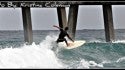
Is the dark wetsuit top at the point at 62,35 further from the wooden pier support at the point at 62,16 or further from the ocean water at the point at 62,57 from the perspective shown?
the wooden pier support at the point at 62,16

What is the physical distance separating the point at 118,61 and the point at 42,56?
3.10m

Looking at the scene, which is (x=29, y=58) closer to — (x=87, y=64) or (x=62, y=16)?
(x=87, y=64)

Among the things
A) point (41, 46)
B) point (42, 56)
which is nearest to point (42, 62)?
point (42, 56)

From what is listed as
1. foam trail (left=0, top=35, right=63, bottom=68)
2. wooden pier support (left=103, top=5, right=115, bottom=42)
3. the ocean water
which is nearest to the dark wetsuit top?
the ocean water

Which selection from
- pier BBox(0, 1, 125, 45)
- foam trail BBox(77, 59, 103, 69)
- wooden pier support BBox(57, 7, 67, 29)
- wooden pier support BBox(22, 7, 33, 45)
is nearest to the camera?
foam trail BBox(77, 59, 103, 69)

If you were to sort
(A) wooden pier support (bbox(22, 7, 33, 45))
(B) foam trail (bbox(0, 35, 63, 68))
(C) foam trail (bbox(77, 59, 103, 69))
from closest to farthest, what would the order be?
(B) foam trail (bbox(0, 35, 63, 68)) < (C) foam trail (bbox(77, 59, 103, 69)) < (A) wooden pier support (bbox(22, 7, 33, 45))

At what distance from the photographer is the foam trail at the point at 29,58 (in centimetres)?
1507

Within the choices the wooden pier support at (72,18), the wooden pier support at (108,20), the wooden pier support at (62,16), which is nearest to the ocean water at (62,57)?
the wooden pier support at (108,20)

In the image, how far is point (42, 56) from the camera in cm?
1688

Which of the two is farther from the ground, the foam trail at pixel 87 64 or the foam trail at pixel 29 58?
the foam trail at pixel 29 58

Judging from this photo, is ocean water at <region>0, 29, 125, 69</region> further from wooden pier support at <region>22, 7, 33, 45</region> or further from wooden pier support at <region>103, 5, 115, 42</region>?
wooden pier support at <region>22, 7, 33, 45</region>

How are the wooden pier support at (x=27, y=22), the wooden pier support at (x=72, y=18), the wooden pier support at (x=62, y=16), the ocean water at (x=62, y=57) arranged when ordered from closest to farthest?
the ocean water at (x=62, y=57) < the wooden pier support at (x=27, y=22) < the wooden pier support at (x=72, y=18) < the wooden pier support at (x=62, y=16)

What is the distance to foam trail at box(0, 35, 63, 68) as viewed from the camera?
15070 mm

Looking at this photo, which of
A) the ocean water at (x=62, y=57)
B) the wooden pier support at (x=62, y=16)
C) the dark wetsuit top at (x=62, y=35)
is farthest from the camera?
the wooden pier support at (x=62, y=16)
